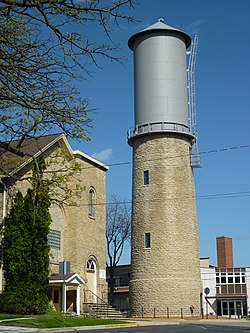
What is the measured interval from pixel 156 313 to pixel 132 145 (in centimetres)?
1229

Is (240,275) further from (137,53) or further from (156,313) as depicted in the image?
(137,53)

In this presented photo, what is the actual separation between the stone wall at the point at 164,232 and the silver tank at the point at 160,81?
118cm

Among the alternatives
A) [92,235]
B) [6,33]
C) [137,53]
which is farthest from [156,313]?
[6,33]

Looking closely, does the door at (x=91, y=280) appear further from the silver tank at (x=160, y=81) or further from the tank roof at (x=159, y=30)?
the tank roof at (x=159, y=30)

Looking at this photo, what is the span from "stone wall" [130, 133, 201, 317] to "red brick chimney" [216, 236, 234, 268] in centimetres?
2005

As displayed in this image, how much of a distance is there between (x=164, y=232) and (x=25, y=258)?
1211cm

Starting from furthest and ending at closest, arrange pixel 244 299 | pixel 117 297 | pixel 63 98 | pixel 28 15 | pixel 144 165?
1. pixel 117 297
2. pixel 244 299
3. pixel 144 165
4. pixel 63 98
5. pixel 28 15

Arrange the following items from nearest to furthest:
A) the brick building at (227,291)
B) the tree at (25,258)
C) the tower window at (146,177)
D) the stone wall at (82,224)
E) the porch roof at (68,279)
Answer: the tree at (25,258), the porch roof at (68,279), the stone wall at (82,224), the tower window at (146,177), the brick building at (227,291)

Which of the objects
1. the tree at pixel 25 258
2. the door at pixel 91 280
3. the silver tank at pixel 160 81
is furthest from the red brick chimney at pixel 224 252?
the tree at pixel 25 258

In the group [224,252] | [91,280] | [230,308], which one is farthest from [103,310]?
[224,252]

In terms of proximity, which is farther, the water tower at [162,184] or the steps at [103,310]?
the water tower at [162,184]

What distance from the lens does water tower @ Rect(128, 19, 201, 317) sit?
1540 inches

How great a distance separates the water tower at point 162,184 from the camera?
1540 inches

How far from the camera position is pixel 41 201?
31.6 m
